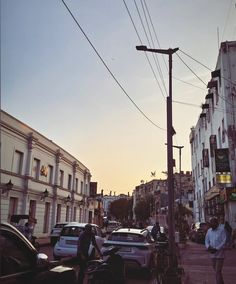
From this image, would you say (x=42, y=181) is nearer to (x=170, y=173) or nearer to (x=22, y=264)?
(x=170, y=173)

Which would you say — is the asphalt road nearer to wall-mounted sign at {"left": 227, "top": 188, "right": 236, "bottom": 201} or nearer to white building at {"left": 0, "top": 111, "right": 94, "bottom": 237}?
white building at {"left": 0, "top": 111, "right": 94, "bottom": 237}

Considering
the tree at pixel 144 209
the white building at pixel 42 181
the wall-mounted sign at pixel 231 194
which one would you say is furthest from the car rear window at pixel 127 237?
the tree at pixel 144 209

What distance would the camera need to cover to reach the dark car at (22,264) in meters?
3.02

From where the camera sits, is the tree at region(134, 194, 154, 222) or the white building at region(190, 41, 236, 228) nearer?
the white building at region(190, 41, 236, 228)

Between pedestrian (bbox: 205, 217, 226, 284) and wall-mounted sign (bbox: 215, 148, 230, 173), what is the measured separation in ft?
66.4

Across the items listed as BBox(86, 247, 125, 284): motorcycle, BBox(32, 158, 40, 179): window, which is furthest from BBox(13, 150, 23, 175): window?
BBox(86, 247, 125, 284): motorcycle

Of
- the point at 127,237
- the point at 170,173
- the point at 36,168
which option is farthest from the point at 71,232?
the point at 36,168

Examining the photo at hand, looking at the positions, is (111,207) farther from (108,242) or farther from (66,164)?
(108,242)

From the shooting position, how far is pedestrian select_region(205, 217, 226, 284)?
8.62m

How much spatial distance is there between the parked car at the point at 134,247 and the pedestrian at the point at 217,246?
3410 millimetres

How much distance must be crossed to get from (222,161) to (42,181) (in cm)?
1528

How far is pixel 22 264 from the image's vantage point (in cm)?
338

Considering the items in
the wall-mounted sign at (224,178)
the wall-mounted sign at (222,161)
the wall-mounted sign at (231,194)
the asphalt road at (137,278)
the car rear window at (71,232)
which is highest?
the wall-mounted sign at (222,161)

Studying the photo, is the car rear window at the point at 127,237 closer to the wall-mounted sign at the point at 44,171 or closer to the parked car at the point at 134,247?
the parked car at the point at 134,247
